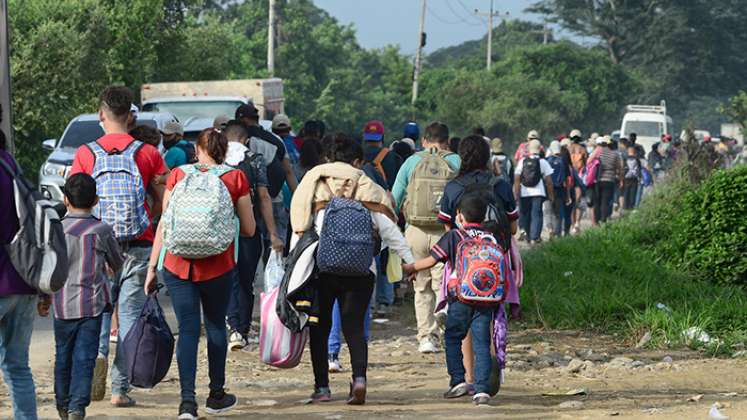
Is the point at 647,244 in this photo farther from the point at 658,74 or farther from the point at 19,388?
the point at 658,74

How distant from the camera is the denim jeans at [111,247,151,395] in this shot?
855cm

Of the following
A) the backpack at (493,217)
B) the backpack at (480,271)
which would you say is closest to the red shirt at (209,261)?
the backpack at (480,271)

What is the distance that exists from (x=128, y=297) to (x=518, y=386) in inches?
111

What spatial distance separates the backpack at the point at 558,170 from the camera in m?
21.6

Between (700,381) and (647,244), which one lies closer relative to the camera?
(700,381)

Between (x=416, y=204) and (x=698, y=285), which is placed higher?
(x=416, y=204)

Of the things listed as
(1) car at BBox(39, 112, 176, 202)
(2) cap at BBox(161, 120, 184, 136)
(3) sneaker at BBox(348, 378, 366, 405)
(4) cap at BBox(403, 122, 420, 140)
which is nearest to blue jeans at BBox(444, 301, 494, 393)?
(3) sneaker at BBox(348, 378, 366, 405)

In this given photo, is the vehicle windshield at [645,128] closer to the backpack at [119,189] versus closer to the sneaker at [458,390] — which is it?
the sneaker at [458,390]

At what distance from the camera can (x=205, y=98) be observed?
25.2 metres

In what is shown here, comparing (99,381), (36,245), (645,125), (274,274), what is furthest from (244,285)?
(645,125)

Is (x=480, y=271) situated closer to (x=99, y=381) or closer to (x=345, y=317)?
(x=345, y=317)

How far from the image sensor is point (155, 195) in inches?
336

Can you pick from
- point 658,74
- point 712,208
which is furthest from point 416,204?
point 658,74

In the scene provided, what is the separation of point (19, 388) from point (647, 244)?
1102 cm
